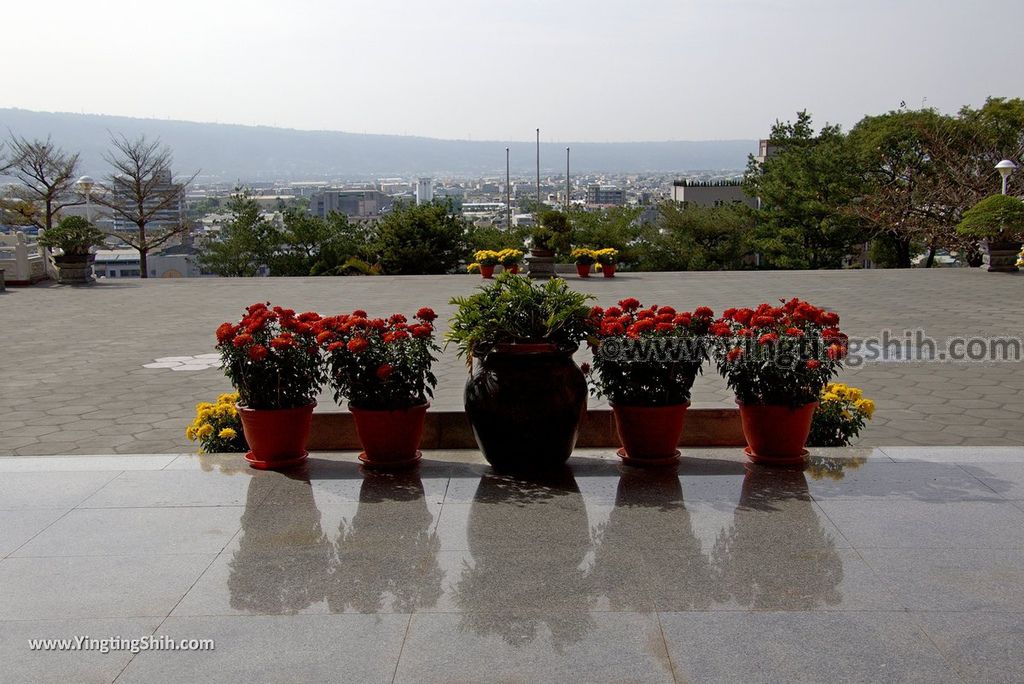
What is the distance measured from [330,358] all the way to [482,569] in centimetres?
197

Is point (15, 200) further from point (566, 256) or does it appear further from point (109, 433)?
point (109, 433)

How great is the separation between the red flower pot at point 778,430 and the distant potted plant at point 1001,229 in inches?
667

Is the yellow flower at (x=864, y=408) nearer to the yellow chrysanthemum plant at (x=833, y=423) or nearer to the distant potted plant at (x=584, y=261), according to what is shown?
the yellow chrysanthemum plant at (x=833, y=423)

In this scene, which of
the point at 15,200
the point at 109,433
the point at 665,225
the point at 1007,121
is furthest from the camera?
the point at 665,225

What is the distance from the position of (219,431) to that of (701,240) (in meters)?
37.8

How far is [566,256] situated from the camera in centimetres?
2681

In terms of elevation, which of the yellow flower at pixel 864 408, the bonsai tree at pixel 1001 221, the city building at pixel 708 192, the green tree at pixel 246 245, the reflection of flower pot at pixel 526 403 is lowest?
the green tree at pixel 246 245

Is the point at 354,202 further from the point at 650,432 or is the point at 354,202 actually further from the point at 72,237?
the point at 650,432

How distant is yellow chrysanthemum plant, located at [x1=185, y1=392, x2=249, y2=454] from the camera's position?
6.06 metres

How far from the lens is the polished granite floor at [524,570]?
3.24 metres

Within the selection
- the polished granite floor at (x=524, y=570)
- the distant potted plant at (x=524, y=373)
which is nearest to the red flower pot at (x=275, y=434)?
the polished granite floor at (x=524, y=570)

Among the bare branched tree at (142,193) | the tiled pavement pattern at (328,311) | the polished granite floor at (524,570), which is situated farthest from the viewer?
the bare branched tree at (142,193)

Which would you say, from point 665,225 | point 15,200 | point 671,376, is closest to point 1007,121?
point 665,225

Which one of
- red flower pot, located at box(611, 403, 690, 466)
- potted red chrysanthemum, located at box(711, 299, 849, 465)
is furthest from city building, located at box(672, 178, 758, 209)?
red flower pot, located at box(611, 403, 690, 466)
